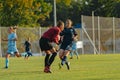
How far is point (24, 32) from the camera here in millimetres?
51250

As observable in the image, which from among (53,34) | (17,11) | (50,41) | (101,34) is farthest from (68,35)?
(17,11)

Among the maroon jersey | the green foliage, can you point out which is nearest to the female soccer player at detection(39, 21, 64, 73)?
the maroon jersey

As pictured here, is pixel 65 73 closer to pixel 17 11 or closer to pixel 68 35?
pixel 68 35

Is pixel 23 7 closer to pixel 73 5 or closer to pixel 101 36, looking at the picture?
pixel 101 36

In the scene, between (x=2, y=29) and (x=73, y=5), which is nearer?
(x=2, y=29)

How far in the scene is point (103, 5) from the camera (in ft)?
303

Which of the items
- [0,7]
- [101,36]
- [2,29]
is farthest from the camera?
[0,7]

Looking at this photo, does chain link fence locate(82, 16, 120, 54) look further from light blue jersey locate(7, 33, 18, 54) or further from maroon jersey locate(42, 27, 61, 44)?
maroon jersey locate(42, 27, 61, 44)

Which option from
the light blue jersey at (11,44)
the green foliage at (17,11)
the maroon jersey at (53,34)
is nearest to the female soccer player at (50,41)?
the maroon jersey at (53,34)

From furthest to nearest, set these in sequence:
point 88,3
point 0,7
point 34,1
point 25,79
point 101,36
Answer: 1. point 88,3
2. point 34,1
3. point 0,7
4. point 101,36
5. point 25,79

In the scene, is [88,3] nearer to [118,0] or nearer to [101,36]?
[118,0]

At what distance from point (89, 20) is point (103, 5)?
135ft

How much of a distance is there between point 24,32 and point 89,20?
6.61 meters

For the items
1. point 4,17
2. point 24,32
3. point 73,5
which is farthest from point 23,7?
point 73,5
